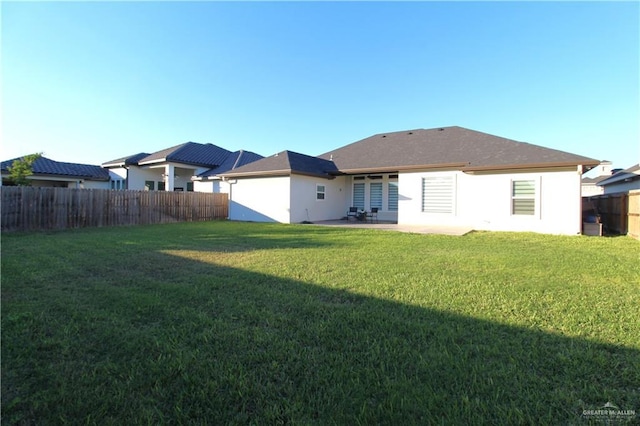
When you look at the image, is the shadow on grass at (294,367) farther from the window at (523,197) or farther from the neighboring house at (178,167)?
the neighboring house at (178,167)

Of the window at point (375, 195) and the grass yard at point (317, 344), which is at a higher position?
the window at point (375, 195)

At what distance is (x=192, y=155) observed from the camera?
80.0 feet

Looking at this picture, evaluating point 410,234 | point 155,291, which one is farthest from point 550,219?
point 155,291

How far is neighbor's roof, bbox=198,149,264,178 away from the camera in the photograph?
24.0 meters

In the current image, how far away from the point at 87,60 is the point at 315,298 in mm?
13634

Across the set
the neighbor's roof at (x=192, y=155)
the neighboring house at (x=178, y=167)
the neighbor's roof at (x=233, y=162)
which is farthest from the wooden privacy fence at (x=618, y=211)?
the neighbor's roof at (x=192, y=155)

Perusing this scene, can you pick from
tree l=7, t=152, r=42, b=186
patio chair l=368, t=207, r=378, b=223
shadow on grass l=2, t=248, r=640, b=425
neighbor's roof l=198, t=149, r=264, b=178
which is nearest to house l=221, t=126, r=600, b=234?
patio chair l=368, t=207, r=378, b=223

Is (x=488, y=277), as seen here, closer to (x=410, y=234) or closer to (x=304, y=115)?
(x=410, y=234)

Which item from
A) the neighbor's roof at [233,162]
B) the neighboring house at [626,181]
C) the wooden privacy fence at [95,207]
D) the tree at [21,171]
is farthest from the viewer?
the neighbor's roof at [233,162]

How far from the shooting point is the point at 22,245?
8250mm

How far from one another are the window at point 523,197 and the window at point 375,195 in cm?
732

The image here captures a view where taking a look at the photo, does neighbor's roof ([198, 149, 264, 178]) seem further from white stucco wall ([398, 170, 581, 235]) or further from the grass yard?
the grass yard

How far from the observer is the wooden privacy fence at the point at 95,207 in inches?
475

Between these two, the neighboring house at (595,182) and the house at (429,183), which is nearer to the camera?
the house at (429,183)
